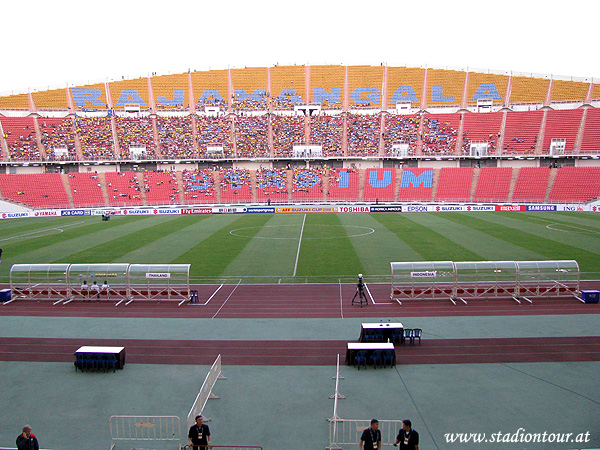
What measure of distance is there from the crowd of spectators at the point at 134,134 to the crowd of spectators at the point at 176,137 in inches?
61.9

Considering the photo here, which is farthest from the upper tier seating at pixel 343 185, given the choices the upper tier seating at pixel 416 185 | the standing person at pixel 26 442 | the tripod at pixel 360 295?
the standing person at pixel 26 442

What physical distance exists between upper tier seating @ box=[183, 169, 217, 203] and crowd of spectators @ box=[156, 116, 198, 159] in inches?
143

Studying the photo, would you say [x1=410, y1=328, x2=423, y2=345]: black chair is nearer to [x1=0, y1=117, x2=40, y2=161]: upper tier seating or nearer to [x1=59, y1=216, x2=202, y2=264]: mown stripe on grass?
[x1=59, y1=216, x2=202, y2=264]: mown stripe on grass

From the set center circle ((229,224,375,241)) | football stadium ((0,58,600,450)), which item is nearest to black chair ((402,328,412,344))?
football stadium ((0,58,600,450))

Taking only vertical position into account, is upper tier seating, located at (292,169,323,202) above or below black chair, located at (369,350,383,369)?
below

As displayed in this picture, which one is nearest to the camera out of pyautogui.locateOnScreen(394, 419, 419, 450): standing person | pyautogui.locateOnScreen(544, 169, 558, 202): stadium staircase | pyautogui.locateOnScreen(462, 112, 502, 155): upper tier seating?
pyautogui.locateOnScreen(394, 419, 419, 450): standing person

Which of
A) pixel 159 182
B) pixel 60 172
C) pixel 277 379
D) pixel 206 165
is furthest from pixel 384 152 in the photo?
pixel 277 379

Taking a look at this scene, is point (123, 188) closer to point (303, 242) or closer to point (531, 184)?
point (303, 242)

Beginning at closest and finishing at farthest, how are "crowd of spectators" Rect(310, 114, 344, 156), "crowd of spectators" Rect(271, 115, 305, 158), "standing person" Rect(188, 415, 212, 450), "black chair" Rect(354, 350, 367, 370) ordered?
"standing person" Rect(188, 415, 212, 450)
"black chair" Rect(354, 350, 367, 370)
"crowd of spectators" Rect(310, 114, 344, 156)
"crowd of spectators" Rect(271, 115, 305, 158)

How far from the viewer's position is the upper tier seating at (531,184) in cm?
5594

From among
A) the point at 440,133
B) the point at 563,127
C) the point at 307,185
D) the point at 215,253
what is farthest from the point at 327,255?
the point at 563,127

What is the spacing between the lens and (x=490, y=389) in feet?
34.8

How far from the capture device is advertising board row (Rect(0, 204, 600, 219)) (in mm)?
50812

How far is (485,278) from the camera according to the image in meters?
18.4
